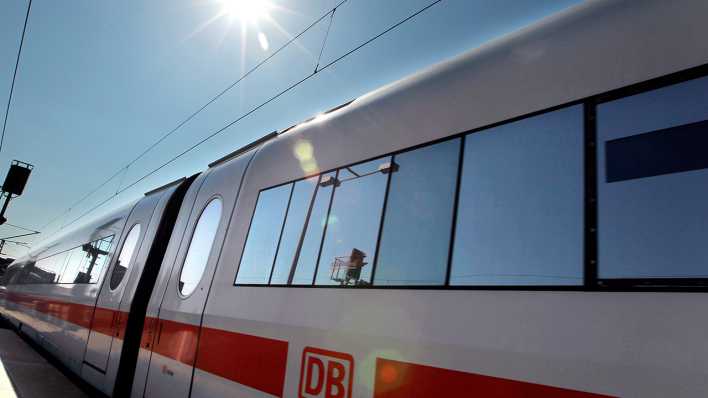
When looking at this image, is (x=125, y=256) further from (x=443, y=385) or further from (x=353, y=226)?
(x=443, y=385)

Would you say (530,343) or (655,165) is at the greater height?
(655,165)

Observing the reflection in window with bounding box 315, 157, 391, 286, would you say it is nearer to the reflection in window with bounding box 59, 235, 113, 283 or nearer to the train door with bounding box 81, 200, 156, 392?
the train door with bounding box 81, 200, 156, 392

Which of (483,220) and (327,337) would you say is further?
(327,337)

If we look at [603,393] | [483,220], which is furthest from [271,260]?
[603,393]

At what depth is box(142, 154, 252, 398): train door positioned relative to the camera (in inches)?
160

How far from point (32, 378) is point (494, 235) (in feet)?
27.3

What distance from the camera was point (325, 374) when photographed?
2.61 metres

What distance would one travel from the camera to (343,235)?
113 inches

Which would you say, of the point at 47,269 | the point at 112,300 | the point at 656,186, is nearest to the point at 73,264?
the point at 47,269

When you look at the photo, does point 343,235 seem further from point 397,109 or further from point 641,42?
point 641,42

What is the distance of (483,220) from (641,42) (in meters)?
1.03

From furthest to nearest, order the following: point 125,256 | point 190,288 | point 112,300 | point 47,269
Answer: point 47,269 < point 125,256 < point 112,300 < point 190,288

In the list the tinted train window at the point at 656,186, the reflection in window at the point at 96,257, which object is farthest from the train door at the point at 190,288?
the tinted train window at the point at 656,186

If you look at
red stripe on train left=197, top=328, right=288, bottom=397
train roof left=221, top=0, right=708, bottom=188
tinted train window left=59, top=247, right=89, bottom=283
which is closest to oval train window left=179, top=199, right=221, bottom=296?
red stripe on train left=197, top=328, right=288, bottom=397
